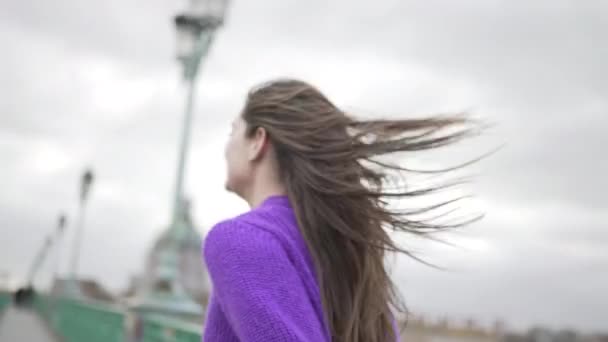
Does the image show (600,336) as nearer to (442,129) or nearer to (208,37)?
(208,37)

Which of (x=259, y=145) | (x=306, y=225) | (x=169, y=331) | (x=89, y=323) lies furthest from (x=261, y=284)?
(x=89, y=323)

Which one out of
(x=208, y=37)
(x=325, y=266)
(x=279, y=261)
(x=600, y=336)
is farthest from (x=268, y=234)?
(x=600, y=336)

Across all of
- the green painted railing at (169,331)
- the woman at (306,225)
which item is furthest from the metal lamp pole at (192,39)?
the woman at (306,225)

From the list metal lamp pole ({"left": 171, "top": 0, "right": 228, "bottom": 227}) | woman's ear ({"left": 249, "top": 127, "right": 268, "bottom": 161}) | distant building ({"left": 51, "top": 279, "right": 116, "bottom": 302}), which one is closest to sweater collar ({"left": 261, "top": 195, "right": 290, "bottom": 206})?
woman's ear ({"left": 249, "top": 127, "right": 268, "bottom": 161})

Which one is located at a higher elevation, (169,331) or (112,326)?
(169,331)

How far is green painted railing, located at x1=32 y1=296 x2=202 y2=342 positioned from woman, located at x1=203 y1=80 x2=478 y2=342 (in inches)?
106

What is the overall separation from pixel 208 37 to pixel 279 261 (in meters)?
8.17

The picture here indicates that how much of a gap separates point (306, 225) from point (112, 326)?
26.0 ft

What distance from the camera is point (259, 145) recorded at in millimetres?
1831

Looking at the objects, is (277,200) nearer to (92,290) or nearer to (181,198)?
(181,198)

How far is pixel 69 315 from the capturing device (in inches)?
650

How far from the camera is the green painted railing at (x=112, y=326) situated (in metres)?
5.09

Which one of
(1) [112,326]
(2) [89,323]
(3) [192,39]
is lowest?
(2) [89,323]

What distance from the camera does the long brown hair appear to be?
5.63 feet
